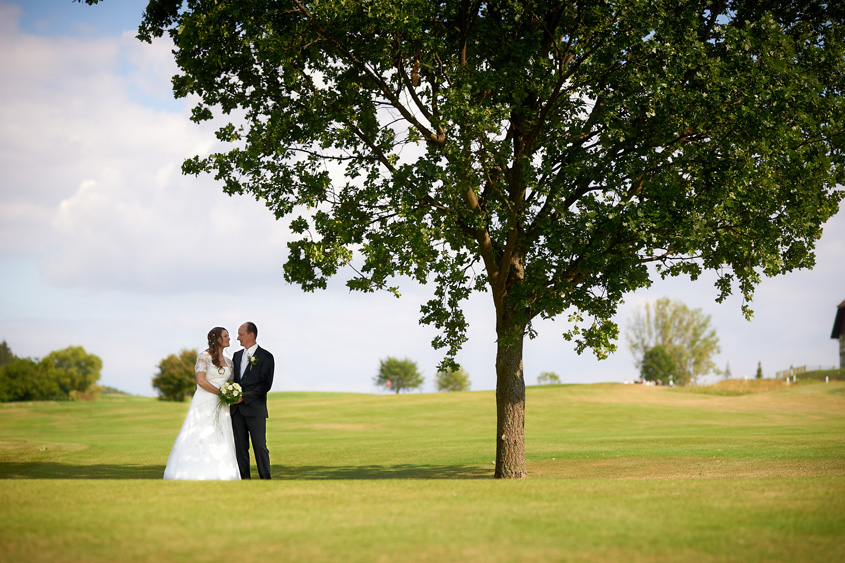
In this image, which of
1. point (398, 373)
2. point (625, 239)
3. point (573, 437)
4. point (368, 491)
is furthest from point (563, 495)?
point (398, 373)

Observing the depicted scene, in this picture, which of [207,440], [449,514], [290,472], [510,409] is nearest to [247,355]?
[207,440]

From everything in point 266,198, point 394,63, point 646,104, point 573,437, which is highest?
point 394,63

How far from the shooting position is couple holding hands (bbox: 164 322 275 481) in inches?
563

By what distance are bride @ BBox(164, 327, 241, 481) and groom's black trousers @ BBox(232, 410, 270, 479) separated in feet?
1.04

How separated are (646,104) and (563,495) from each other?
9.91 m

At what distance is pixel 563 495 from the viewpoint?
10.8 m

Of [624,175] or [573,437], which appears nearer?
[624,175]

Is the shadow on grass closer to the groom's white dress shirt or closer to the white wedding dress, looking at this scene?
the white wedding dress

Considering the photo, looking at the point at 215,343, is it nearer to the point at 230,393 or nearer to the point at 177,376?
the point at 230,393

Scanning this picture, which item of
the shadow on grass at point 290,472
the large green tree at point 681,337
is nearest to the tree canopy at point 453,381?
the large green tree at point 681,337

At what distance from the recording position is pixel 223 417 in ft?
48.3

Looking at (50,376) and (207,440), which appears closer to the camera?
(207,440)

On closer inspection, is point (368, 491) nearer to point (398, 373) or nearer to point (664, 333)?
point (664, 333)

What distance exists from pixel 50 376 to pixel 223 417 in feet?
261
